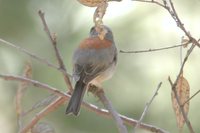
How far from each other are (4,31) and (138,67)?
1033 mm

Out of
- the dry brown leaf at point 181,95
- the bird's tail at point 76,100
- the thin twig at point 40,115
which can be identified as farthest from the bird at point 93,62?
the dry brown leaf at point 181,95

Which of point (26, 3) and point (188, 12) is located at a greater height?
point (26, 3)

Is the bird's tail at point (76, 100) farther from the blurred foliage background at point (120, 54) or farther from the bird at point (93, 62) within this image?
the blurred foliage background at point (120, 54)

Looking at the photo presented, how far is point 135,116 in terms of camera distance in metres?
3.56

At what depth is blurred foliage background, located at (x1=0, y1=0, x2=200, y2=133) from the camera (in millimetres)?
3527

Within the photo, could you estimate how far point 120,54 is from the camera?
373 centimetres

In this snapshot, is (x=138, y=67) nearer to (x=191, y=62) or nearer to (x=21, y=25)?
(x=191, y=62)

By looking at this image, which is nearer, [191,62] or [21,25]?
[191,62]

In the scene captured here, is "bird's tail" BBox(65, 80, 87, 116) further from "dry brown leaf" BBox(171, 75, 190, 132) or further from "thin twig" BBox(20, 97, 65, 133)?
"dry brown leaf" BBox(171, 75, 190, 132)

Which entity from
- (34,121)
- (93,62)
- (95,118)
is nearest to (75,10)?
(95,118)

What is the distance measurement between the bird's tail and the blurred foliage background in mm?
1158

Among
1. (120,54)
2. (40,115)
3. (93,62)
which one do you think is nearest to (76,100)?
(40,115)

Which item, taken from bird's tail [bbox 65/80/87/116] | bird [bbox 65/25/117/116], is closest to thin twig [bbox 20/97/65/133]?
bird's tail [bbox 65/80/87/116]

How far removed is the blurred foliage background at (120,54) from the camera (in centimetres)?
353
